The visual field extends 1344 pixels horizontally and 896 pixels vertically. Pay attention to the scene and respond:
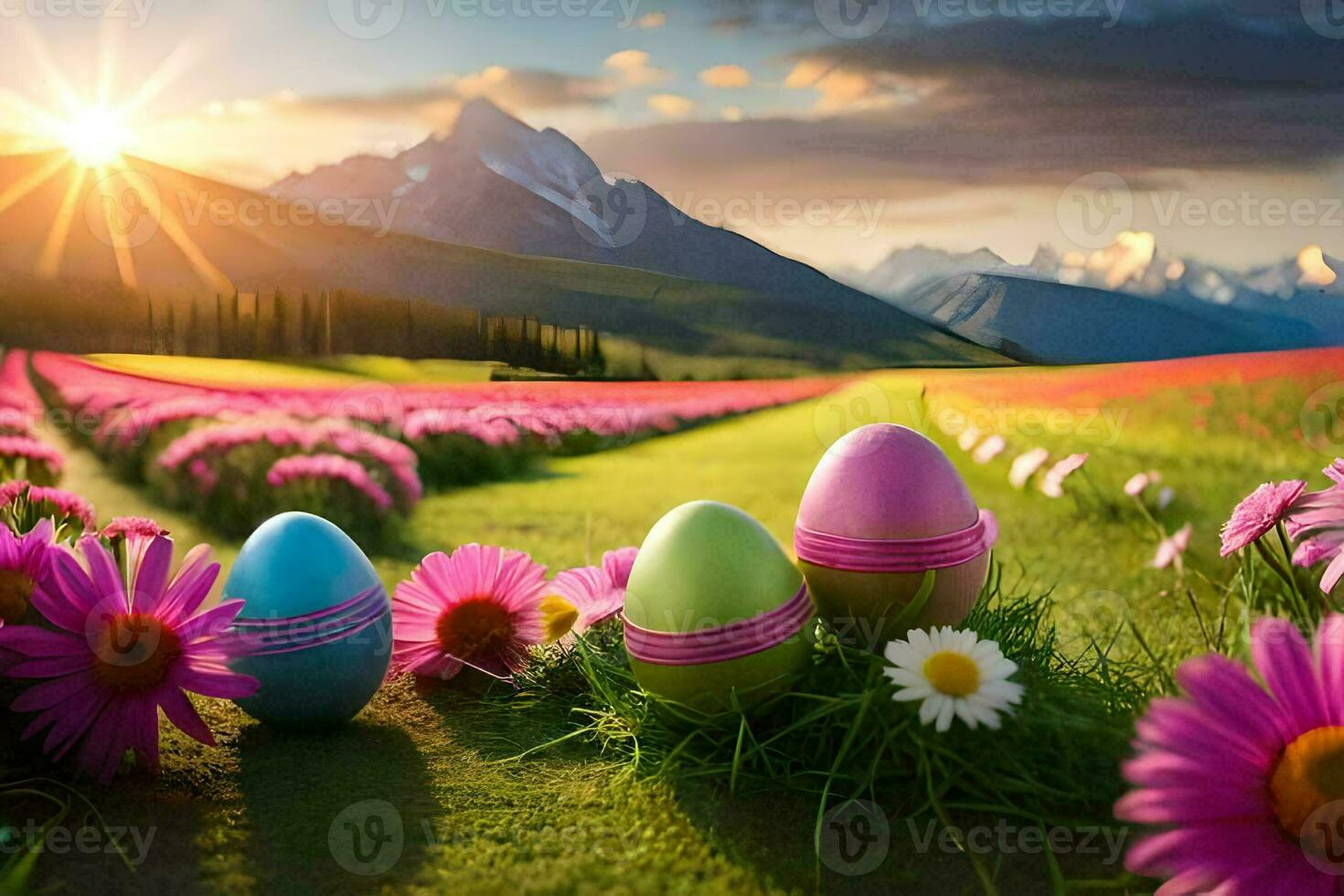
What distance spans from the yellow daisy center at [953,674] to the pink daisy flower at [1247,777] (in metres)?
0.36

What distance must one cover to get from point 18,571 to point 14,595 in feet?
0.10

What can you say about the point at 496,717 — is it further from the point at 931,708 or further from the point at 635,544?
the point at 635,544

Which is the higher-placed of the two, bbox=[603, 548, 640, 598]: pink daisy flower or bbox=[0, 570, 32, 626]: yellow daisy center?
bbox=[0, 570, 32, 626]: yellow daisy center

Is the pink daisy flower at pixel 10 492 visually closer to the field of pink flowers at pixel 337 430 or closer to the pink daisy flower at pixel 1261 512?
the field of pink flowers at pixel 337 430

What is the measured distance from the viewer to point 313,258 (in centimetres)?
336

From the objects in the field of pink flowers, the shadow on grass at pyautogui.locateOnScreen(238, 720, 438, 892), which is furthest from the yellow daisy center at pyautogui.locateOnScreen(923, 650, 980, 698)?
the field of pink flowers

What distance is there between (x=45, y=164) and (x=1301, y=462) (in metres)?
3.45

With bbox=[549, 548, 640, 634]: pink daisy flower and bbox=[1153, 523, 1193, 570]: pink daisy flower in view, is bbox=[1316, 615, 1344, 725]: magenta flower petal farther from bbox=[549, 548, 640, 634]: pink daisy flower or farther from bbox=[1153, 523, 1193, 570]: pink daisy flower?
bbox=[1153, 523, 1193, 570]: pink daisy flower

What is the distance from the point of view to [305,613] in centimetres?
145

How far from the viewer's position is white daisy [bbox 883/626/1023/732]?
1202mm

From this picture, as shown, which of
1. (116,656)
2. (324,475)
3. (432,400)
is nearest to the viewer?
(116,656)

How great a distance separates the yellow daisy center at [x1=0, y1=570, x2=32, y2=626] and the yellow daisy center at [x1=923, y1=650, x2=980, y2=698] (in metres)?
1.08

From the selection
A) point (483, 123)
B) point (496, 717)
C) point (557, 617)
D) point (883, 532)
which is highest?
point (483, 123)

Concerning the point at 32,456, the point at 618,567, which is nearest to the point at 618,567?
the point at 618,567
